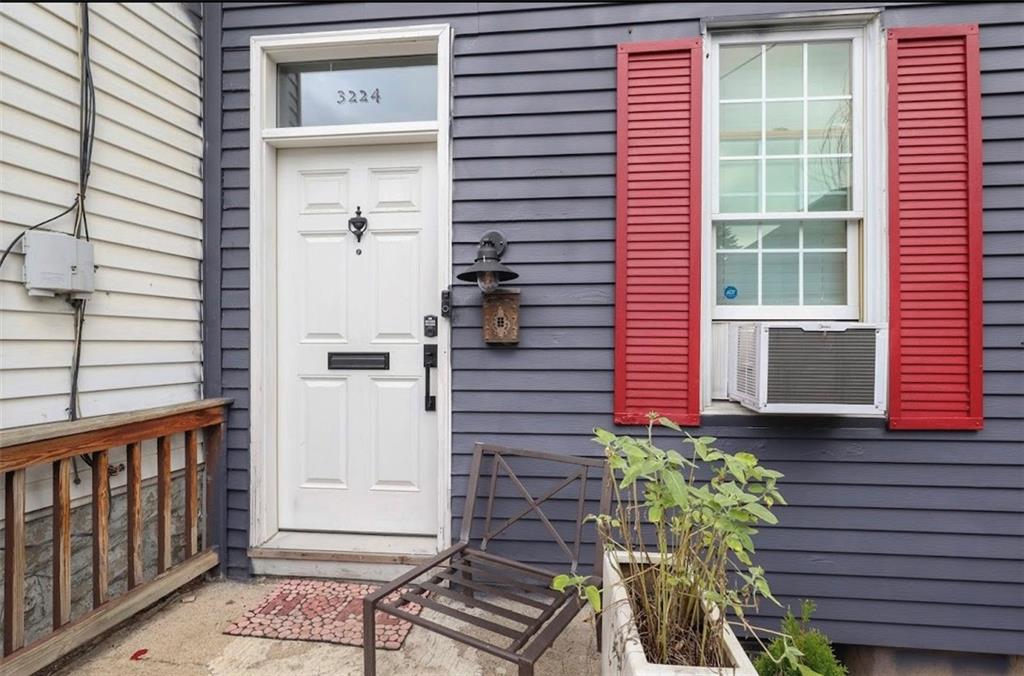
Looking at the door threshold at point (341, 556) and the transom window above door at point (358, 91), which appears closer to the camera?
the door threshold at point (341, 556)

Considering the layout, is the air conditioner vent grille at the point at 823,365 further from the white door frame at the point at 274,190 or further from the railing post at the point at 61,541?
the railing post at the point at 61,541

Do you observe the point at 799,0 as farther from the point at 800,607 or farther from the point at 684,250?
the point at 800,607

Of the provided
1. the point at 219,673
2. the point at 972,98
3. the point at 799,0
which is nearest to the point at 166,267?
the point at 219,673

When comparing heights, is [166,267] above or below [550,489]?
Result: above

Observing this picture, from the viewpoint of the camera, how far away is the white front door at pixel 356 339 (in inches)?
89.2

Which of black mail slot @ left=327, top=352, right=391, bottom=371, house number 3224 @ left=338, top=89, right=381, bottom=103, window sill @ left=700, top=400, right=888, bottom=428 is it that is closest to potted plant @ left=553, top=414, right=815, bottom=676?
window sill @ left=700, top=400, right=888, bottom=428

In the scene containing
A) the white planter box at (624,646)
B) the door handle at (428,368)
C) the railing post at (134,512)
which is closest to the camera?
the white planter box at (624,646)

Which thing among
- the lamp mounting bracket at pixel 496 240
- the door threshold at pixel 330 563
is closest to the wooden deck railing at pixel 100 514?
→ the door threshold at pixel 330 563

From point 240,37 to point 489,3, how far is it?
3.85 ft

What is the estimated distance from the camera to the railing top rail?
4.67 feet

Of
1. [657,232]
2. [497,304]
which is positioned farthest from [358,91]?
[657,232]

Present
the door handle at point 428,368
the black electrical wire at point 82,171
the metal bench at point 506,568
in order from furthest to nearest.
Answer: the door handle at point 428,368 < the black electrical wire at point 82,171 < the metal bench at point 506,568

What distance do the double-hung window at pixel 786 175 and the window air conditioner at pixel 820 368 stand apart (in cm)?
31

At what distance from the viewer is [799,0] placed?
1960mm
